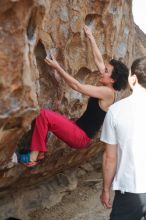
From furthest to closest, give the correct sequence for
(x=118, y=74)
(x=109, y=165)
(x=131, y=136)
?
(x=118, y=74) → (x=109, y=165) → (x=131, y=136)

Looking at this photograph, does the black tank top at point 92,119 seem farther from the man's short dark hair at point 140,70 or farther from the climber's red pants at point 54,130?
the man's short dark hair at point 140,70

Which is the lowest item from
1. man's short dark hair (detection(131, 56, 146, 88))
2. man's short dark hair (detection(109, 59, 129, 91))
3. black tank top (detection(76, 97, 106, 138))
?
black tank top (detection(76, 97, 106, 138))

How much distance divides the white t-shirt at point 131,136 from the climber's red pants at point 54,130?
1.31m

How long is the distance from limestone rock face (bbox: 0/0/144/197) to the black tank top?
550mm

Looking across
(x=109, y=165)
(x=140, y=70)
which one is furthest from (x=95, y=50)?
(x=109, y=165)

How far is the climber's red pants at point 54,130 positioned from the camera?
5.42 m

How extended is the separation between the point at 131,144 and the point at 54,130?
159 centimetres

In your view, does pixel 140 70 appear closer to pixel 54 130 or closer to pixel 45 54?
pixel 54 130

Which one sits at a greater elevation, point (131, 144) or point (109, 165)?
point (131, 144)

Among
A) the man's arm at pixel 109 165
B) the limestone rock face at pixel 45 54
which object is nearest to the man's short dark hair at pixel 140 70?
the man's arm at pixel 109 165

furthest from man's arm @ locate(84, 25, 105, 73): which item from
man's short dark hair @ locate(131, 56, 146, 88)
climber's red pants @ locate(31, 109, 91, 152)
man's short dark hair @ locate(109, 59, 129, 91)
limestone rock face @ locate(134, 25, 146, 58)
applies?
limestone rock face @ locate(134, 25, 146, 58)

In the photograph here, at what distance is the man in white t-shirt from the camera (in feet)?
13.8

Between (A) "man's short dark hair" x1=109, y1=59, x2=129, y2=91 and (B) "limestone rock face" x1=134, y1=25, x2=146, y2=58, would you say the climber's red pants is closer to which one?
(A) "man's short dark hair" x1=109, y1=59, x2=129, y2=91

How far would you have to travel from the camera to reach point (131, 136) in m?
4.21
